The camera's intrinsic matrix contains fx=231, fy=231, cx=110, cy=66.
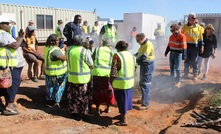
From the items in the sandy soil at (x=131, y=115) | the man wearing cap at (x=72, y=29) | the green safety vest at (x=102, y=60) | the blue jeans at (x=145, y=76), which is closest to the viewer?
the sandy soil at (x=131, y=115)

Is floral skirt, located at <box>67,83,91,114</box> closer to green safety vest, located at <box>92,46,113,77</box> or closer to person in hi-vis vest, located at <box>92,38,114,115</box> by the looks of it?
person in hi-vis vest, located at <box>92,38,114,115</box>

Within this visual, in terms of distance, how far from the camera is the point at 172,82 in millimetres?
7281

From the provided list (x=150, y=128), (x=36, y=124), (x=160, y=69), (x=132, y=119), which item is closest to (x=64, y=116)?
(x=36, y=124)

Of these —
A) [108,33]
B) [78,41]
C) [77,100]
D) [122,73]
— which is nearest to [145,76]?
[122,73]

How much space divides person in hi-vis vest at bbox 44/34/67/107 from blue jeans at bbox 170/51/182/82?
331 cm

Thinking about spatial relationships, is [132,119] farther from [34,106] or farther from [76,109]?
[34,106]

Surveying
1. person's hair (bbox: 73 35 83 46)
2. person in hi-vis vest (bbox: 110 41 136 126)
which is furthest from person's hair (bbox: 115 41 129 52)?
person's hair (bbox: 73 35 83 46)

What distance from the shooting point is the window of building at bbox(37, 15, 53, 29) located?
1664 cm

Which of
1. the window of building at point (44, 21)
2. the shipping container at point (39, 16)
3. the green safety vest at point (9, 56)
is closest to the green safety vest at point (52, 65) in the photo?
the green safety vest at point (9, 56)

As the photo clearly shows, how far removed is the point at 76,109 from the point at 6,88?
1502 millimetres

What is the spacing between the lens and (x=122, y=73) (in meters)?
4.51

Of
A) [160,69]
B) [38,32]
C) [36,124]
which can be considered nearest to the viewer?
[36,124]

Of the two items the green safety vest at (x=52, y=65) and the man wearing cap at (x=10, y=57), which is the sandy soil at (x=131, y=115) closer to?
the man wearing cap at (x=10, y=57)

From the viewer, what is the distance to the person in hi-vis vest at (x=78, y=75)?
458 centimetres
